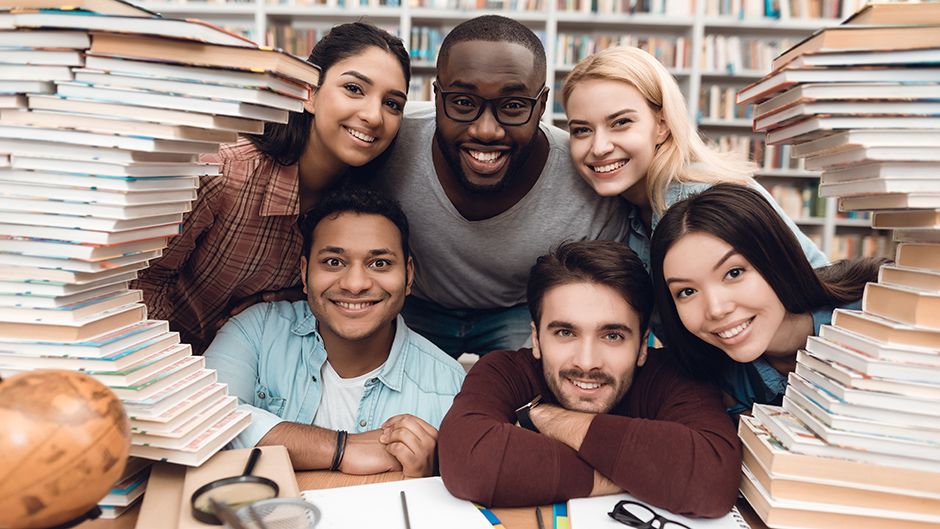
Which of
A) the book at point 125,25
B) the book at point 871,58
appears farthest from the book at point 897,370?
the book at point 125,25

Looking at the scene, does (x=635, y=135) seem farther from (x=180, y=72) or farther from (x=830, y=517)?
(x=180, y=72)

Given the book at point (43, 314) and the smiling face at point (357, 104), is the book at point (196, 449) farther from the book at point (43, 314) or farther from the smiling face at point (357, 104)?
the smiling face at point (357, 104)

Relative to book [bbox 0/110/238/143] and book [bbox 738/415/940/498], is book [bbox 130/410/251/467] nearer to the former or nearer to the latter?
book [bbox 0/110/238/143]

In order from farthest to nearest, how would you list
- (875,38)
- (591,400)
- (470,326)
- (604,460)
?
(470,326), (591,400), (604,460), (875,38)

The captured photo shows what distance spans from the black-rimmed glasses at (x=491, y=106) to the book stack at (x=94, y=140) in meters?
0.78

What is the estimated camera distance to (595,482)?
120 cm

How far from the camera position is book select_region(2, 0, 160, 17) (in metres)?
1.05

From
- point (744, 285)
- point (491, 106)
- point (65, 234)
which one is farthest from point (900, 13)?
point (65, 234)

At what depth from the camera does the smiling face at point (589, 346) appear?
4.92 feet

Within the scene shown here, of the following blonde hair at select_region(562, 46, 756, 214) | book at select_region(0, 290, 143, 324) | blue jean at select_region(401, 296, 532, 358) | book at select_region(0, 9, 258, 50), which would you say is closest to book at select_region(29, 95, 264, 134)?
book at select_region(0, 9, 258, 50)

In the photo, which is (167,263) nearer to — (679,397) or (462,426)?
(462,426)

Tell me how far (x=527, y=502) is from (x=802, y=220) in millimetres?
4864

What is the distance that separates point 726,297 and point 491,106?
0.86 metres

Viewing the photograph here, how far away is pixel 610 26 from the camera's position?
16.6 feet
